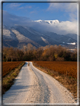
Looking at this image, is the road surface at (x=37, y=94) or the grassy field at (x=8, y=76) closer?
the road surface at (x=37, y=94)

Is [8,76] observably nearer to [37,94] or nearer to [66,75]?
[66,75]

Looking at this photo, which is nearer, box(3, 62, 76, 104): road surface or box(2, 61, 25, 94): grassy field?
box(3, 62, 76, 104): road surface

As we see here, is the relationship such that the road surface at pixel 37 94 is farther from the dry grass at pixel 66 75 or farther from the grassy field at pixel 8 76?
the dry grass at pixel 66 75

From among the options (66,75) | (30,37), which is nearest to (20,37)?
(30,37)

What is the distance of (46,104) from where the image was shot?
4809mm

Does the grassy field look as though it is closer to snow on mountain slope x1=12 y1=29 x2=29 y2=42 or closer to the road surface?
the road surface

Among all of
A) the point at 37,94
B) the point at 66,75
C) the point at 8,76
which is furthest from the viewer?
the point at 66,75

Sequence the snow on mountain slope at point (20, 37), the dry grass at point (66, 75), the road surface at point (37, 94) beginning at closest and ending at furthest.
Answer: the road surface at point (37, 94)
the snow on mountain slope at point (20, 37)
the dry grass at point (66, 75)

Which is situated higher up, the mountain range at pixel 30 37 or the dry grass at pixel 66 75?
the mountain range at pixel 30 37

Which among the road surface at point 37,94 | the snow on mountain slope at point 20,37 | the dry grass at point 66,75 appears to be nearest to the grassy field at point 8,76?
the road surface at point 37,94

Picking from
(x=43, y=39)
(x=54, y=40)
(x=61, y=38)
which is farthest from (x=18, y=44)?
(x=61, y=38)

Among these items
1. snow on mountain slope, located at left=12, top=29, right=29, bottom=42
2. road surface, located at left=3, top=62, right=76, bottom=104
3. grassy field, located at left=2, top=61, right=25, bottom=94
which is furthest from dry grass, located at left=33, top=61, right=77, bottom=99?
snow on mountain slope, located at left=12, top=29, right=29, bottom=42

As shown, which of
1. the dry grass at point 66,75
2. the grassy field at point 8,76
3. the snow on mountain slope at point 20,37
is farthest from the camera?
the dry grass at point 66,75

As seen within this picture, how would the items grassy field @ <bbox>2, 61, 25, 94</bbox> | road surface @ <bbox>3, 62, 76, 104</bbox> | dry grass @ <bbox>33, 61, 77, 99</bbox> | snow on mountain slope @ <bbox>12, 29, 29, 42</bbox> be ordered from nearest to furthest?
road surface @ <bbox>3, 62, 76, 104</bbox>, snow on mountain slope @ <bbox>12, 29, 29, 42</bbox>, grassy field @ <bbox>2, 61, 25, 94</bbox>, dry grass @ <bbox>33, 61, 77, 99</bbox>
